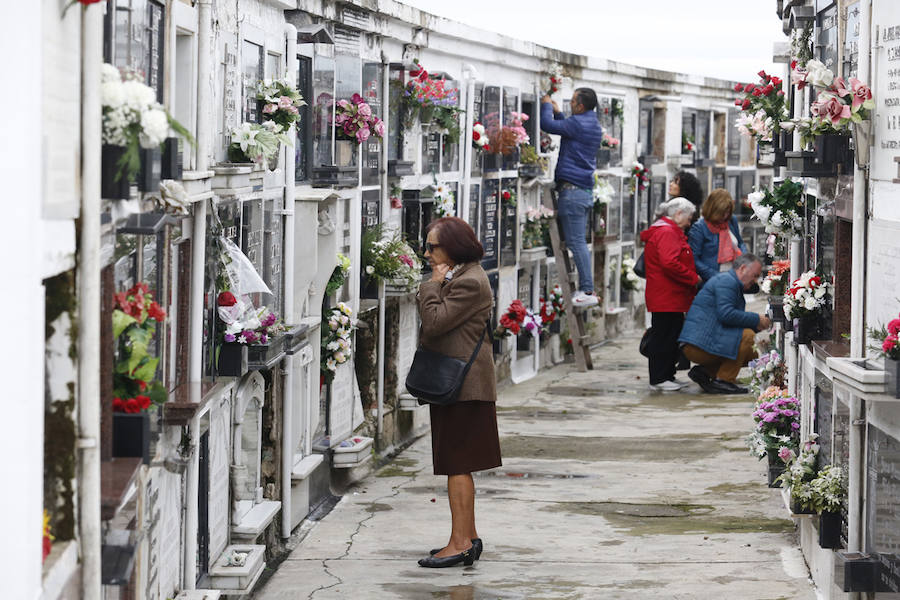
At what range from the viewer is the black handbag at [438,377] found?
23.2ft

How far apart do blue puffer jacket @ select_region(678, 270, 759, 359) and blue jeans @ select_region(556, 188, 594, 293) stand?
2397 millimetres

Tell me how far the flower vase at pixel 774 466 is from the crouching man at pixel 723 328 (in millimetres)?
4029

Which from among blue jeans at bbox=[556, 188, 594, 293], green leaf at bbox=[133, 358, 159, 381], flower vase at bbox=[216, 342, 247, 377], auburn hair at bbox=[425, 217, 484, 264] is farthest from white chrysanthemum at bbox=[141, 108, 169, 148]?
blue jeans at bbox=[556, 188, 594, 293]

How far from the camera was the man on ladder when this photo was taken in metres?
14.6

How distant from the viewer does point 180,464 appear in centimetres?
580

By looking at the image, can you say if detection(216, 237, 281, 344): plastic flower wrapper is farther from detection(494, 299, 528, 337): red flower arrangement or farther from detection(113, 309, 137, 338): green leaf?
detection(494, 299, 528, 337): red flower arrangement

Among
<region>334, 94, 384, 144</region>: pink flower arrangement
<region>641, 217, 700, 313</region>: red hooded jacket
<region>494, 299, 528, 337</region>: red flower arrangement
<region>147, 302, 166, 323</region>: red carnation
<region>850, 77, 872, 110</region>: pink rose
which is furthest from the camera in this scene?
<region>494, 299, 528, 337</region>: red flower arrangement

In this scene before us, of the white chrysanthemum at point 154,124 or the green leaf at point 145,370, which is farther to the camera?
the green leaf at point 145,370

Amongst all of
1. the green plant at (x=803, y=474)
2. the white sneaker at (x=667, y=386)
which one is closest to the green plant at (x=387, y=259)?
the green plant at (x=803, y=474)

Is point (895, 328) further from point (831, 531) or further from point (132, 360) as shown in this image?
point (132, 360)

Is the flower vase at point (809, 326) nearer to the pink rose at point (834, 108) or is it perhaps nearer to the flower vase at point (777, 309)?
the flower vase at point (777, 309)

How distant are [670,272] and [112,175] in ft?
29.9

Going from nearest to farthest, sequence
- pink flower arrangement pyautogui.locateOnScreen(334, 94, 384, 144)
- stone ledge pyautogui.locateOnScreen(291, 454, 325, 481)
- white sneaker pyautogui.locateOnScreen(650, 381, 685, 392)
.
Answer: stone ledge pyautogui.locateOnScreen(291, 454, 325, 481)
pink flower arrangement pyautogui.locateOnScreen(334, 94, 384, 144)
white sneaker pyautogui.locateOnScreen(650, 381, 685, 392)

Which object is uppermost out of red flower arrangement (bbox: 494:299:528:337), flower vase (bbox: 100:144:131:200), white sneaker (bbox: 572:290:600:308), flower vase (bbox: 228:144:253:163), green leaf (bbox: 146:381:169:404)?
flower vase (bbox: 228:144:253:163)
